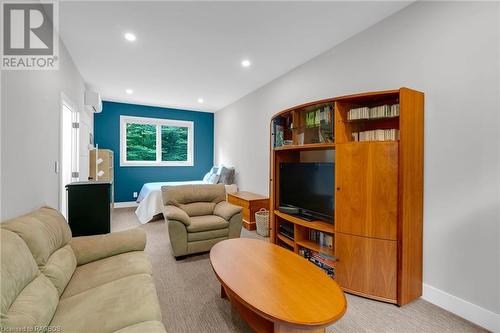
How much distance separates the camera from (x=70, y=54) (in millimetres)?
3285

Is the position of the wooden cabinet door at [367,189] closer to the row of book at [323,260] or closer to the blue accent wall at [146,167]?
the row of book at [323,260]

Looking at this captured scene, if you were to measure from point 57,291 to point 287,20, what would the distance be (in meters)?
3.05

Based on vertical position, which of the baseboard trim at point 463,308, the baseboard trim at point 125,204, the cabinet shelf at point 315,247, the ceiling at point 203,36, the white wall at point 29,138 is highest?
the ceiling at point 203,36

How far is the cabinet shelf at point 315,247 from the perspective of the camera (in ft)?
8.30

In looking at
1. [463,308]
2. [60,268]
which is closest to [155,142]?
[60,268]

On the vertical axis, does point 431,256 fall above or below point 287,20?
below

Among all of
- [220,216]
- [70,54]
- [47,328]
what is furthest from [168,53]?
[47,328]

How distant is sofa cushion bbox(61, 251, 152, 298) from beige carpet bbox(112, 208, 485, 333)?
0.49 m

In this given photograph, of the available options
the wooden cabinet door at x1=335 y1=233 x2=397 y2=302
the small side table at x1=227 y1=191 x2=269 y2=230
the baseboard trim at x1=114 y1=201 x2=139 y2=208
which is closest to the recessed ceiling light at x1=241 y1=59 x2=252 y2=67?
the small side table at x1=227 y1=191 x2=269 y2=230

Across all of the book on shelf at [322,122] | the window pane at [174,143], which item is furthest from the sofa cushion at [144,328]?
the window pane at [174,143]

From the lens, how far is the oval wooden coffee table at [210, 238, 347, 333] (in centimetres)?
129

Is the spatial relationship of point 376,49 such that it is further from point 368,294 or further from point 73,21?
point 73,21

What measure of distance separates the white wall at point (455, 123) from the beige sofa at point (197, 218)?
224 cm

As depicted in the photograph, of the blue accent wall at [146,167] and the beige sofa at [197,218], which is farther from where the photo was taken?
the blue accent wall at [146,167]
